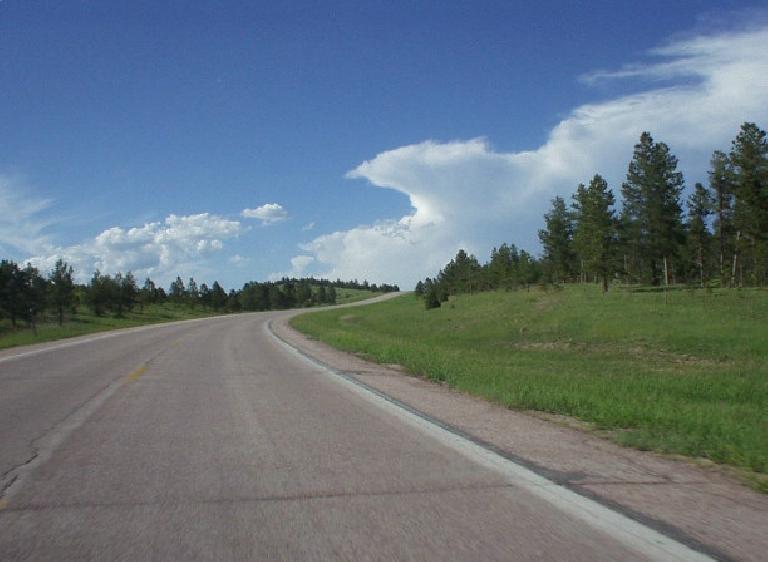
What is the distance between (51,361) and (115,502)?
16.8m

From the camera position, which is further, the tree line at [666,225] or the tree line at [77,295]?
the tree line at [77,295]

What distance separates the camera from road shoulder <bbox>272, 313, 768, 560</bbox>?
477cm

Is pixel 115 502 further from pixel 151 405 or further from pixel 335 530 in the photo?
pixel 151 405

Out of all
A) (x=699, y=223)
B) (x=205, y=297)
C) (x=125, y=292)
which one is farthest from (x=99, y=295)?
(x=699, y=223)

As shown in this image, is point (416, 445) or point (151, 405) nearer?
point (416, 445)

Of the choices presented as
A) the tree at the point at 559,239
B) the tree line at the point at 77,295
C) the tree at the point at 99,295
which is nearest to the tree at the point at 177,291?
the tree line at the point at 77,295

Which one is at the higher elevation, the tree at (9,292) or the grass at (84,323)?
the tree at (9,292)

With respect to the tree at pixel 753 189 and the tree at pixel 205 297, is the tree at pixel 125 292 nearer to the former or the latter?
the tree at pixel 205 297

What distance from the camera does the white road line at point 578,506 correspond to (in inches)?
173

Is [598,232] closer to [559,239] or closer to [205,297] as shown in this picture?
[559,239]

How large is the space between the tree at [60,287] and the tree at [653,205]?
58509 mm

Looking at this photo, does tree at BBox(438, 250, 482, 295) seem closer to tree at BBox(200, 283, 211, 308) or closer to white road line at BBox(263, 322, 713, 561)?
tree at BBox(200, 283, 211, 308)

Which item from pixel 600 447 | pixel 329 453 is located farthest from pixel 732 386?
pixel 329 453

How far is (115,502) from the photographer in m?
5.54
